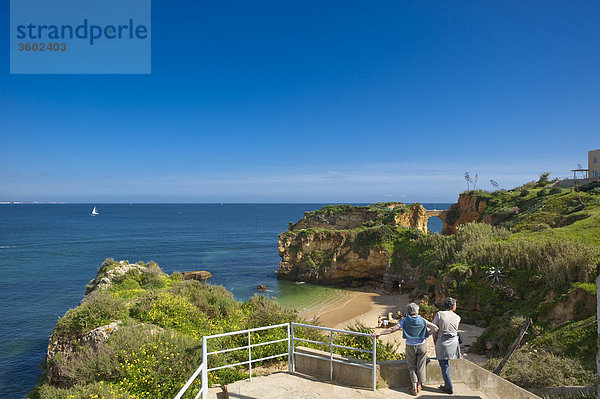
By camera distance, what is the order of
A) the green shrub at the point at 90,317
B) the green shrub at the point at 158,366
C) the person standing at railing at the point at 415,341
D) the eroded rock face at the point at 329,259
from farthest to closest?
1. the eroded rock face at the point at 329,259
2. the green shrub at the point at 90,317
3. the green shrub at the point at 158,366
4. the person standing at railing at the point at 415,341

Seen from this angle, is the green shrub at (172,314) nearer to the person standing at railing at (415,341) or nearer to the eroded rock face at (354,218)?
the person standing at railing at (415,341)

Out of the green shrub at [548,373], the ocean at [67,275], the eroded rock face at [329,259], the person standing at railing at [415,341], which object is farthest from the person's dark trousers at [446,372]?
the eroded rock face at [329,259]

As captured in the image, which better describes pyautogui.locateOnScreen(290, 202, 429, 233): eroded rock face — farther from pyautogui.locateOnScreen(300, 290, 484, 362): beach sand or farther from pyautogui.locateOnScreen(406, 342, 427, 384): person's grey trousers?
pyautogui.locateOnScreen(406, 342, 427, 384): person's grey trousers

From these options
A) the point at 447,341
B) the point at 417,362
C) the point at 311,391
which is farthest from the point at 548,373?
the point at 311,391

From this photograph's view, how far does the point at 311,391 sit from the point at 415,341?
83.2 inches

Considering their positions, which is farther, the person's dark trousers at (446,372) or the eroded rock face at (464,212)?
the eroded rock face at (464,212)

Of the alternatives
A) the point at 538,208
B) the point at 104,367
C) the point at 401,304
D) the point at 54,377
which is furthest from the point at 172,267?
the point at 538,208

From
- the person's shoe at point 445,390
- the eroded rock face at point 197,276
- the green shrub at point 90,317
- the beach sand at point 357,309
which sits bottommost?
the beach sand at point 357,309

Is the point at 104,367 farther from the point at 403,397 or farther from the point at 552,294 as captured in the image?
the point at 552,294

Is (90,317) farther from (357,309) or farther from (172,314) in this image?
(357,309)

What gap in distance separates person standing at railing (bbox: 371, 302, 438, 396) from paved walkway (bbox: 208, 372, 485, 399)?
264 mm

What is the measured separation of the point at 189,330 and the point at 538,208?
35.8 metres

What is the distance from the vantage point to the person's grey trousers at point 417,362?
19.9 feet

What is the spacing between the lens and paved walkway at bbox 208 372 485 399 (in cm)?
606
